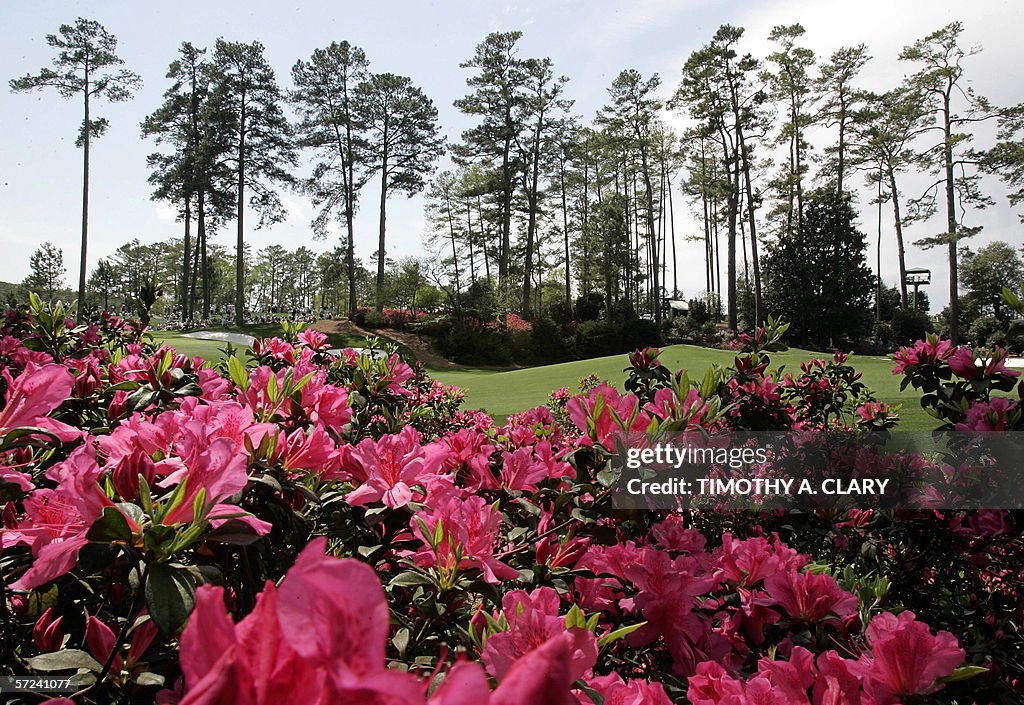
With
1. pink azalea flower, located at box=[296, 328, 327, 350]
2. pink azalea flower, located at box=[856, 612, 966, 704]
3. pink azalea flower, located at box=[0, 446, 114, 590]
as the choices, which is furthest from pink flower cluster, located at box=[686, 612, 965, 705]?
pink azalea flower, located at box=[296, 328, 327, 350]

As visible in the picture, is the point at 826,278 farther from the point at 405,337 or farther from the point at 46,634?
the point at 46,634

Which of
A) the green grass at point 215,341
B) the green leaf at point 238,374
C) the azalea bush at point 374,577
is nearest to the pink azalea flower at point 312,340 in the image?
the azalea bush at point 374,577

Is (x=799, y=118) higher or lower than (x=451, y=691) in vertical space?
higher

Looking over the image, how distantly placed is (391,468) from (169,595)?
361 millimetres

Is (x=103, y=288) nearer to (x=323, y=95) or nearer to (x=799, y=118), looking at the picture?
(x=323, y=95)

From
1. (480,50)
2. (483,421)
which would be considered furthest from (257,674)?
(480,50)

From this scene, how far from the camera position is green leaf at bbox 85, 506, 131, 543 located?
51cm

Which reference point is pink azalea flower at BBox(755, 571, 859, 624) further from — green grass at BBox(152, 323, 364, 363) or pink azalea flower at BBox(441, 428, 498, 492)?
green grass at BBox(152, 323, 364, 363)

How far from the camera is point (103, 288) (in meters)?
47.0

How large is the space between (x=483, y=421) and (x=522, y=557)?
4.69ft

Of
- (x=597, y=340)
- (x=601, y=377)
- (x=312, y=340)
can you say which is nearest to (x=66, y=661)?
(x=312, y=340)

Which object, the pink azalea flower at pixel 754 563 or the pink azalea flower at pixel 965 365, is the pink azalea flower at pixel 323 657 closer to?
the pink azalea flower at pixel 754 563

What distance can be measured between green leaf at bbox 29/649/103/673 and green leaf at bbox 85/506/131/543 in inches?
7.6

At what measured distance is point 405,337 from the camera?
76.8 feet
